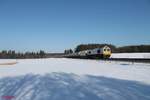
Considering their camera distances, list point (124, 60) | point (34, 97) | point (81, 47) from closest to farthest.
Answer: point (34, 97) → point (124, 60) → point (81, 47)

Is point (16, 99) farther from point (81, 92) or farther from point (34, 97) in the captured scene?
point (81, 92)

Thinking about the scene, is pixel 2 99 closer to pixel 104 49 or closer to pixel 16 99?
pixel 16 99

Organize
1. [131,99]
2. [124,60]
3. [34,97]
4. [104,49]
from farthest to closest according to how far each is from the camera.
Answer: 1. [104,49]
2. [124,60]
3. [34,97]
4. [131,99]

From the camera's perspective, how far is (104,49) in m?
55.6

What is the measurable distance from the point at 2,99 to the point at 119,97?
467cm

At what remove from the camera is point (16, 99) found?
28.2 ft

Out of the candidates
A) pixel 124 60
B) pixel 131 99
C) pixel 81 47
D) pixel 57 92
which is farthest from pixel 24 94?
pixel 81 47

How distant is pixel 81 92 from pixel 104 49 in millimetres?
46508

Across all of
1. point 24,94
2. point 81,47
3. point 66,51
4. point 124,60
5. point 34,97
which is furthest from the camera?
point 66,51

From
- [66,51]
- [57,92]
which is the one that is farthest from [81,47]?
[57,92]

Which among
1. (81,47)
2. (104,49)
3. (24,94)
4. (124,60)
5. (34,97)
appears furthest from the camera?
(81,47)

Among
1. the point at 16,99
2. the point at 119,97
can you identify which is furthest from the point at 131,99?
the point at 16,99

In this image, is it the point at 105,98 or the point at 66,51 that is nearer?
the point at 105,98

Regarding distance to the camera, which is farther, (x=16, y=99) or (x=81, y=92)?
(x=81, y=92)
